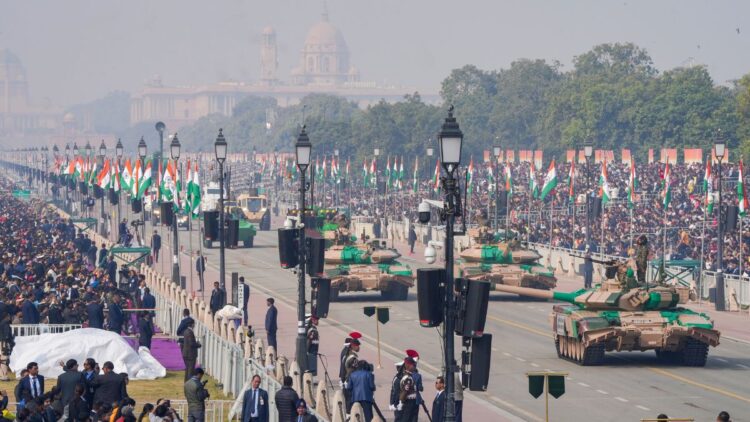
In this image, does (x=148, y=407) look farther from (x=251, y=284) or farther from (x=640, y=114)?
(x=640, y=114)

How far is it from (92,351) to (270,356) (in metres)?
3.84

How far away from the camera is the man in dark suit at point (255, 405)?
25172mm

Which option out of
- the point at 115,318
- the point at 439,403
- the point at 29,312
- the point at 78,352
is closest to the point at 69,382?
the point at 439,403


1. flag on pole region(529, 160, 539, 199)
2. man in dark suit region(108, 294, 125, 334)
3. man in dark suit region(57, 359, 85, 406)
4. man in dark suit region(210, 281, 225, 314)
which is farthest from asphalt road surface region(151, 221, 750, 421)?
flag on pole region(529, 160, 539, 199)

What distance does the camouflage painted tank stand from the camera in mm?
35344

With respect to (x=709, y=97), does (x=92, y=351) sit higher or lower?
lower

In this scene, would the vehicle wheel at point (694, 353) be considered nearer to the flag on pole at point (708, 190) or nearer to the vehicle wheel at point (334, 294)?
the vehicle wheel at point (334, 294)

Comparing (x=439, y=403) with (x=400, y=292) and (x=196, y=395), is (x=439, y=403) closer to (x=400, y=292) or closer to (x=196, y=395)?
(x=196, y=395)

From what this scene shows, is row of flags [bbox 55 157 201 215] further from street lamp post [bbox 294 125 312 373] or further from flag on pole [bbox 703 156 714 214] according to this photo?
street lamp post [bbox 294 125 312 373]

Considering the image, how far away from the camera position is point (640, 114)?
12694cm

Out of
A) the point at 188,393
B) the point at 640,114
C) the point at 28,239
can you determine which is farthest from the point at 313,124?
the point at 188,393

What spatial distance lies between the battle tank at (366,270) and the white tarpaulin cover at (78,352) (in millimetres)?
18439

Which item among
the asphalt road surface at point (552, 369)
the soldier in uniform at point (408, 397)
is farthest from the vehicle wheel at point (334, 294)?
the soldier in uniform at point (408, 397)

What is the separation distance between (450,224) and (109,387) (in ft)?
23.3
